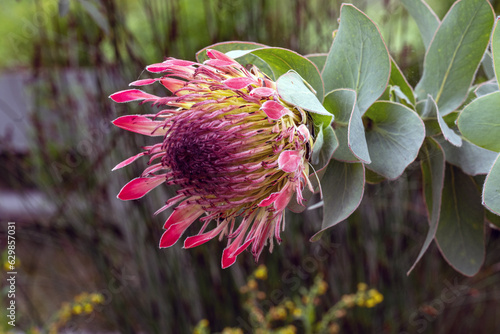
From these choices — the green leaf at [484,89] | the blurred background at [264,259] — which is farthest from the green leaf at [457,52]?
the blurred background at [264,259]

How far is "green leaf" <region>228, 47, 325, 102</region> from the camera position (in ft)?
0.95

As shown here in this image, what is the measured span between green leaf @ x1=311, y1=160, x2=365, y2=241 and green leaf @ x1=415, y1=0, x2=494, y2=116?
9 cm

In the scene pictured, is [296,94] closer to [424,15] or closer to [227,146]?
[227,146]

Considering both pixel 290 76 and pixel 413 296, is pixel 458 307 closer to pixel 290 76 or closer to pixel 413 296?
pixel 413 296

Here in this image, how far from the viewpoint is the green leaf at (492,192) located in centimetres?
24

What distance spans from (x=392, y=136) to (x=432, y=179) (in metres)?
0.06

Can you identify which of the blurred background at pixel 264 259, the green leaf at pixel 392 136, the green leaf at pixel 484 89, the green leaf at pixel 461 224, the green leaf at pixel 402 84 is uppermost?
the green leaf at pixel 402 84

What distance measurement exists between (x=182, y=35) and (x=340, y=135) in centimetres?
79

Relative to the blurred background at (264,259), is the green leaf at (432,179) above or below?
above

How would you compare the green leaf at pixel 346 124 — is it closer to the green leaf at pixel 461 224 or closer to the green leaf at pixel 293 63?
the green leaf at pixel 293 63

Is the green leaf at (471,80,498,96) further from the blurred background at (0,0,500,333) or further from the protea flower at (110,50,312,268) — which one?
the blurred background at (0,0,500,333)

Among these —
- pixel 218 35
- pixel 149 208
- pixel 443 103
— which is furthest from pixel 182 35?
pixel 443 103

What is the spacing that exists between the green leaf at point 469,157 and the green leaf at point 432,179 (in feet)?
0.04

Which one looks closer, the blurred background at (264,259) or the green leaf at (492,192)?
the green leaf at (492,192)
